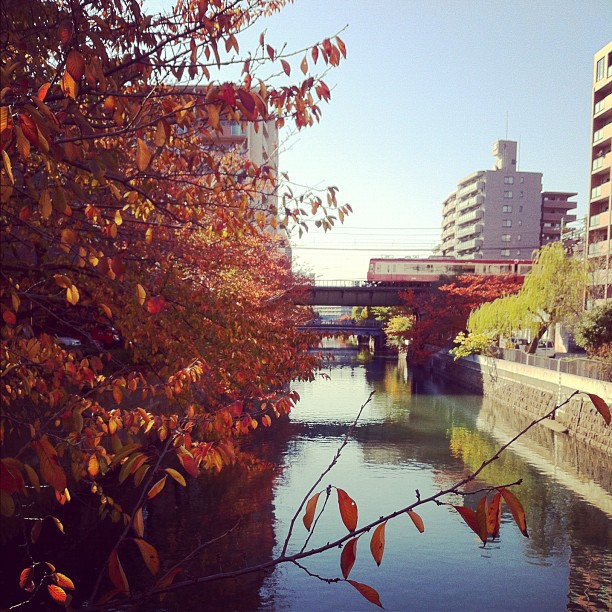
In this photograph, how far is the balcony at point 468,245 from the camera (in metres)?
86.9

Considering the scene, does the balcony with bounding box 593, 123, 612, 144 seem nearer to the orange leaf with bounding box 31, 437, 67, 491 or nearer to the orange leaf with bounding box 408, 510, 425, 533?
the orange leaf with bounding box 408, 510, 425, 533

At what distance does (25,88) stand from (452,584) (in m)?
11.2

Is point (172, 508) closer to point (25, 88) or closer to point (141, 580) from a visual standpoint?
point (141, 580)

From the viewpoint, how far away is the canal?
37.3ft

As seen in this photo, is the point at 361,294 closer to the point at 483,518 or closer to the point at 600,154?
the point at 600,154

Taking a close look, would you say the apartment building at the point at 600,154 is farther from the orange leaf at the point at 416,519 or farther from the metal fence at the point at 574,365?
the orange leaf at the point at 416,519

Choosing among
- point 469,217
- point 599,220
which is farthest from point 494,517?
point 469,217

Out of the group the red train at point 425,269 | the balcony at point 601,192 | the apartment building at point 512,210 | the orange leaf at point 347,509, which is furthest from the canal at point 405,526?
the apartment building at point 512,210

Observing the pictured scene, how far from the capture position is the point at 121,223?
19.2 ft

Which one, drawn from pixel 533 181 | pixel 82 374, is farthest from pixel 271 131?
pixel 82 374

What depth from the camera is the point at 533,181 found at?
8356 cm

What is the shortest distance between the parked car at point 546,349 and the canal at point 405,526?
58.4 ft

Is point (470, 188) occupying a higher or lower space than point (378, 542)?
higher

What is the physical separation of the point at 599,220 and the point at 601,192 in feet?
7.41
